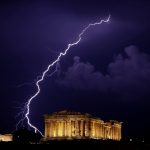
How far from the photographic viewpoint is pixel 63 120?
125500mm

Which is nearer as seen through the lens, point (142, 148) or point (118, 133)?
point (142, 148)

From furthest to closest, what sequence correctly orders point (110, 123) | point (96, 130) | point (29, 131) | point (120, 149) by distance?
point (110, 123)
point (96, 130)
point (29, 131)
point (120, 149)

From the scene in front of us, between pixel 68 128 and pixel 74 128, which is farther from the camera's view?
pixel 74 128

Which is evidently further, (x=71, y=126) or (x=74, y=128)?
(x=74, y=128)

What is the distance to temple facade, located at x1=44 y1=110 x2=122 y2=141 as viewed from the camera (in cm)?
12438

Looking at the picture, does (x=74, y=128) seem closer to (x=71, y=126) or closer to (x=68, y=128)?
(x=71, y=126)

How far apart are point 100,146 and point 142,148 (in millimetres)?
9582

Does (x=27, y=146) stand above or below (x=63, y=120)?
below

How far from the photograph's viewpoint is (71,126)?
12481 cm

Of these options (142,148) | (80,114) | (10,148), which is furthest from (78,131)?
(10,148)

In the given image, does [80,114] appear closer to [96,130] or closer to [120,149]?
[96,130]

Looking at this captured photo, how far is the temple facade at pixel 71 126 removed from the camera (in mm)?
124375

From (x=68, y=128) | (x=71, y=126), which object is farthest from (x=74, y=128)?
(x=68, y=128)

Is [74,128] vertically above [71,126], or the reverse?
[71,126]
